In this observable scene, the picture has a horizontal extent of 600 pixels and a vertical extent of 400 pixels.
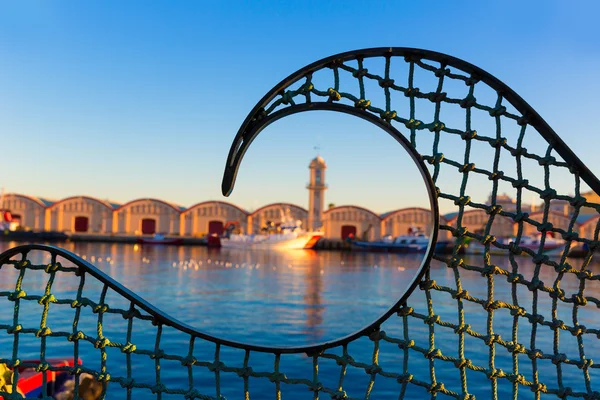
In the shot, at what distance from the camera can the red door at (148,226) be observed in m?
47.5

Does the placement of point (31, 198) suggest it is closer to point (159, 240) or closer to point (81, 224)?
point (81, 224)

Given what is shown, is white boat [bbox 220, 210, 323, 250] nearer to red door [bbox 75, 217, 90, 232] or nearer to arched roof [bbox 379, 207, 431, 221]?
arched roof [bbox 379, 207, 431, 221]

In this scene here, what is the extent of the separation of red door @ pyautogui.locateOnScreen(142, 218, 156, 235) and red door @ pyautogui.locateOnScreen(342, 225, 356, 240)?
1604 centimetres

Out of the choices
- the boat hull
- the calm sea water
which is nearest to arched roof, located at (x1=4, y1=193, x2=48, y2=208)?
the boat hull

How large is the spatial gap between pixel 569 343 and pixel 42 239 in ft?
145

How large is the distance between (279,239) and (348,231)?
7654mm

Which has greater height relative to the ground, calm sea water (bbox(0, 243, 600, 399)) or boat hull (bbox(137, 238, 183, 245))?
boat hull (bbox(137, 238, 183, 245))

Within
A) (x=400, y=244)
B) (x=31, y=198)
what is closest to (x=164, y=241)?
(x=31, y=198)

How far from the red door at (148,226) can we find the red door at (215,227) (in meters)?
4.86

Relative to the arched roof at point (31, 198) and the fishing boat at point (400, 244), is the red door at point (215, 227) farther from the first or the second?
the arched roof at point (31, 198)

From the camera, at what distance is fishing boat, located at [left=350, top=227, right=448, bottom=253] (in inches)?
1619

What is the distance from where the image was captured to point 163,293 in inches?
569

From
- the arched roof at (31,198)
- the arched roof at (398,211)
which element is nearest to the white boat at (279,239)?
the arched roof at (398,211)

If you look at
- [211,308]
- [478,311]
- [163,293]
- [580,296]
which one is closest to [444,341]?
[478,311]
